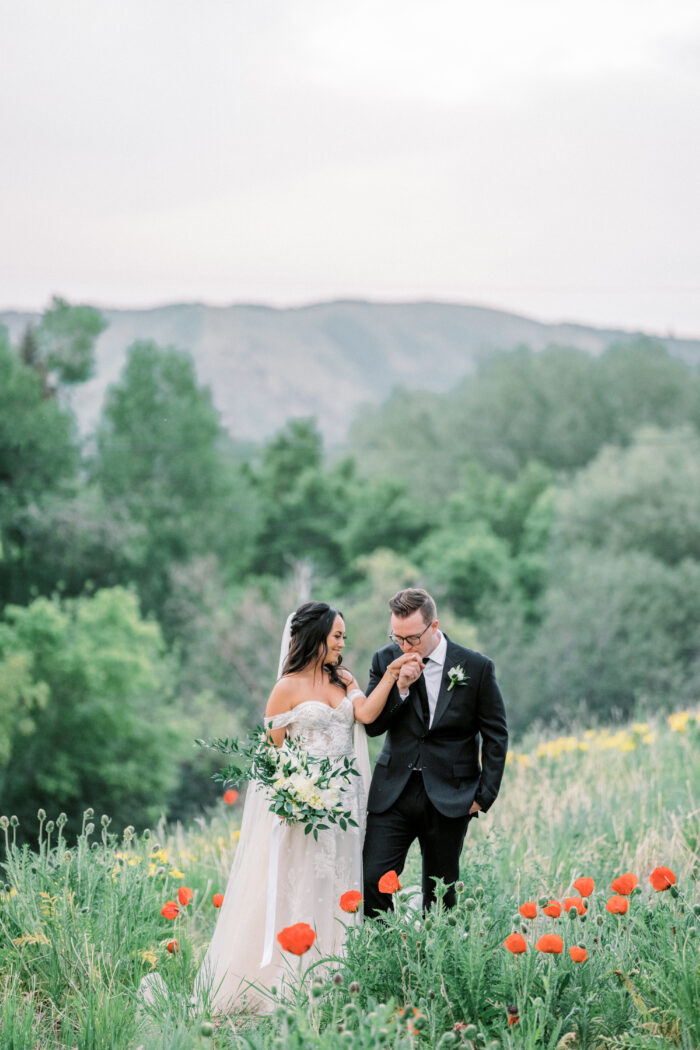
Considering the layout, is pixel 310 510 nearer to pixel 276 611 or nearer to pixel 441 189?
pixel 276 611

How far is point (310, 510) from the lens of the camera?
4294 centimetres

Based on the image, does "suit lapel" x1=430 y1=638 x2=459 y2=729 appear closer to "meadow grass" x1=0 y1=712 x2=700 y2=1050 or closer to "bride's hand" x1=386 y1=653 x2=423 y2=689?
"bride's hand" x1=386 y1=653 x2=423 y2=689

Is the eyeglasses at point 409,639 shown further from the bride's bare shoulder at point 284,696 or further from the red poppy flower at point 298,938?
the red poppy flower at point 298,938

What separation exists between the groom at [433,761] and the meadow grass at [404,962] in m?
0.23

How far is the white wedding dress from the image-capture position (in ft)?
15.4

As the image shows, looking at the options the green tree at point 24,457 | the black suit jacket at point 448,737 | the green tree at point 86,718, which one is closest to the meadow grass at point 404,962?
the black suit jacket at point 448,737

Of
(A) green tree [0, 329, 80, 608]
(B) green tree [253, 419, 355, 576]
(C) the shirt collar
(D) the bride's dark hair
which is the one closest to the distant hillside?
(A) green tree [0, 329, 80, 608]

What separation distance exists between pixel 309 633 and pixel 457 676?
63 cm

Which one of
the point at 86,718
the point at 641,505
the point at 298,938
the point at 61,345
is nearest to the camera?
the point at 298,938

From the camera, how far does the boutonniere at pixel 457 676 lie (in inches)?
182

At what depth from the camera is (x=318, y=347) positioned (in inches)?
3174

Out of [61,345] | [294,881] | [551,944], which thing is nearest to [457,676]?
[294,881]

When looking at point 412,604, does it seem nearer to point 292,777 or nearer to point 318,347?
point 292,777

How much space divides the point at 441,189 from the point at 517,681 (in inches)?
1242
